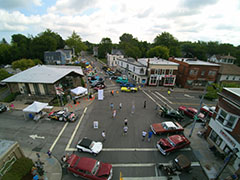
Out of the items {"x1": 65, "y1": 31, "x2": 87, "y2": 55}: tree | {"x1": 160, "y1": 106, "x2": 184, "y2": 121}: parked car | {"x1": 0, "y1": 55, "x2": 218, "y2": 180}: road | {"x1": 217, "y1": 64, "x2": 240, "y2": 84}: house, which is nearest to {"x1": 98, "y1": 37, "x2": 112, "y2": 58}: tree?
{"x1": 65, "y1": 31, "x2": 87, "y2": 55}: tree

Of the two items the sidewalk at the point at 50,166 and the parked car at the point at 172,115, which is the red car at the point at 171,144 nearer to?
the parked car at the point at 172,115

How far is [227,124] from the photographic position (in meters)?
12.1

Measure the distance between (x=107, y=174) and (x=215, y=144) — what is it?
13.3 meters

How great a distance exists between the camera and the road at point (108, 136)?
11359 millimetres

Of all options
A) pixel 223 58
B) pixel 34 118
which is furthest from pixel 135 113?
pixel 223 58

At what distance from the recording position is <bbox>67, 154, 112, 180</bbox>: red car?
373 inches

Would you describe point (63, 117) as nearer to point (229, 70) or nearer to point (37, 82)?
point (37, 82)

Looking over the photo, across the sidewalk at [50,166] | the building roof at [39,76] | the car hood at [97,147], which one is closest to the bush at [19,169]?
the sidewalk at [50,166]

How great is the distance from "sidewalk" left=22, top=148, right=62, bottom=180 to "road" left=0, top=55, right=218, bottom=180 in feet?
1.80

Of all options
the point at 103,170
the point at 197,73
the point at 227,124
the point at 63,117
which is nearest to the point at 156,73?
the point at 197,73

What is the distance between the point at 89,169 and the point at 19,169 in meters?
5.67

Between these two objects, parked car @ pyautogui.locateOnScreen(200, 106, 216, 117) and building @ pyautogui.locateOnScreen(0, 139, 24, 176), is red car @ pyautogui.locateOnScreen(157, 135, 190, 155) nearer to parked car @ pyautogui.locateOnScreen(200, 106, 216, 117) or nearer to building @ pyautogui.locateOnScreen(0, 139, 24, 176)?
parked car @ pyautogui.locateOnScreen(200, 106, 216, 117)

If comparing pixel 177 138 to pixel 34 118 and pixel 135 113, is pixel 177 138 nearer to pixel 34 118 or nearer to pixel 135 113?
pixel 135 113

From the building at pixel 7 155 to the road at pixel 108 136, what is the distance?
10.3 ft
